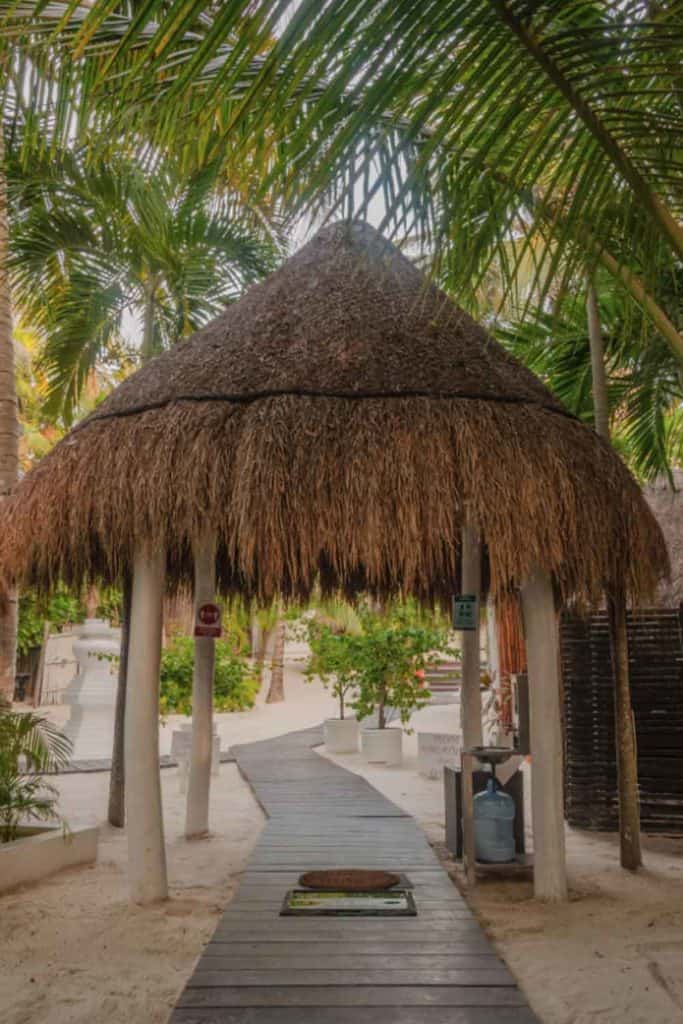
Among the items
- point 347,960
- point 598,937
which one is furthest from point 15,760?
point 598,937

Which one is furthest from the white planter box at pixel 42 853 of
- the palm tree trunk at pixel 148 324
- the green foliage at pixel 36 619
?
the green foliage at pixel 36 619

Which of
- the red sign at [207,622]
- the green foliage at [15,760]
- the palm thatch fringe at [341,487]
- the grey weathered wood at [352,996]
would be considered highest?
the palm thatch fringe at [341,487]

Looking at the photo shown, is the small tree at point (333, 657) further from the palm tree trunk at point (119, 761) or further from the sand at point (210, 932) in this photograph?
the sand at point (210, 932)

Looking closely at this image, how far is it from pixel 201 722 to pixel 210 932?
241 centimetres

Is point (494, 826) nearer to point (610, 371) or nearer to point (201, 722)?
point (201, 722)

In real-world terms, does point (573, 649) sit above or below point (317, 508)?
below

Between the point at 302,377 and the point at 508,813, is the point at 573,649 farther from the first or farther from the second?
the point at 302,377

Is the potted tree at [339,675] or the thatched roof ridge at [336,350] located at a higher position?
the thatched roof ridge at [336,350]

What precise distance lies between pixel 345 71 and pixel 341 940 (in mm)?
3433

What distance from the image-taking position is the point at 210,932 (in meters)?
4.12

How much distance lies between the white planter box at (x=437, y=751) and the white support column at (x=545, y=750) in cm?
521

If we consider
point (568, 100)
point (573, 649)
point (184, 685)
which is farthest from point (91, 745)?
point (568, 100)

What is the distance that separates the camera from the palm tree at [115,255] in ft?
22.7

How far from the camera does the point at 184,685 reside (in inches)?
526
